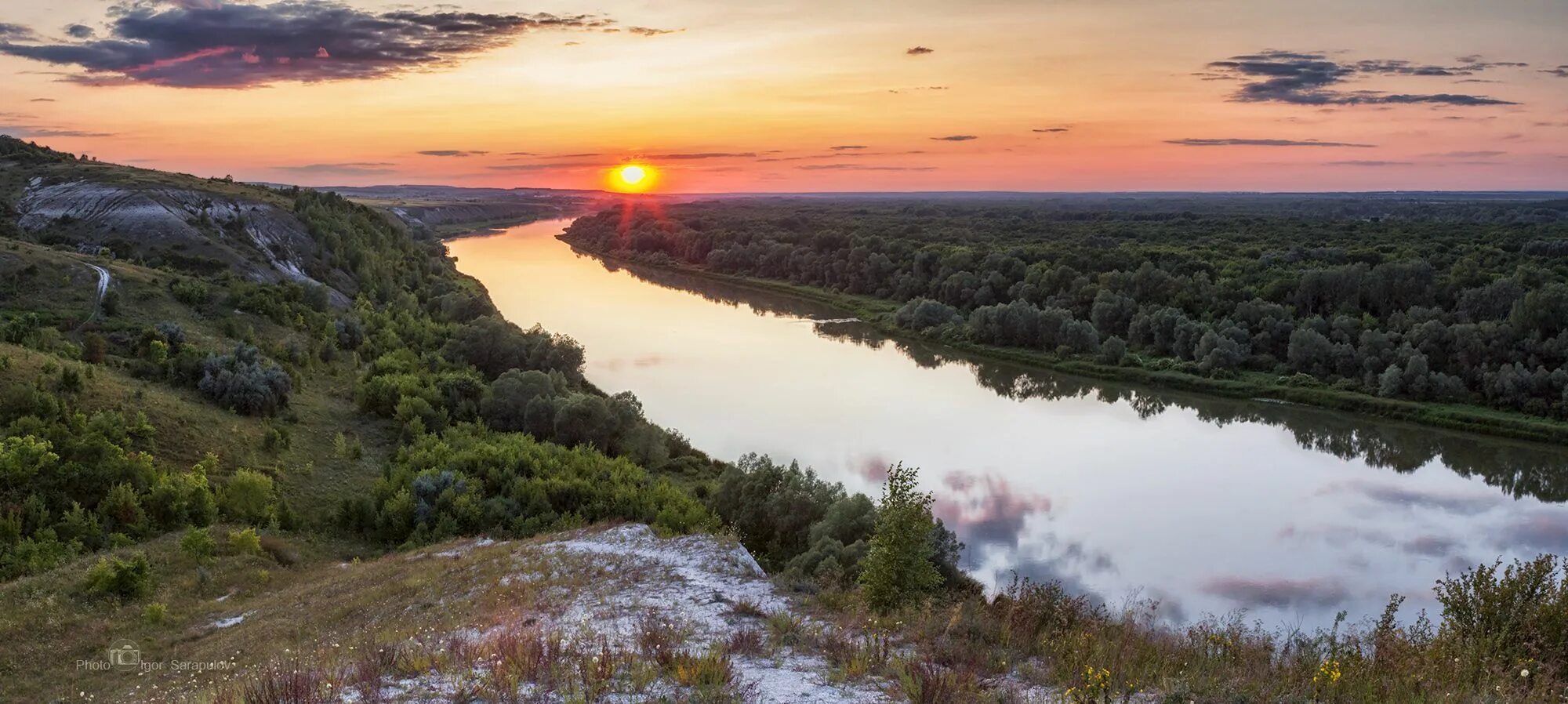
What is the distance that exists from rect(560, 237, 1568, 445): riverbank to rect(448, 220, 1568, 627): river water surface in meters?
0.80

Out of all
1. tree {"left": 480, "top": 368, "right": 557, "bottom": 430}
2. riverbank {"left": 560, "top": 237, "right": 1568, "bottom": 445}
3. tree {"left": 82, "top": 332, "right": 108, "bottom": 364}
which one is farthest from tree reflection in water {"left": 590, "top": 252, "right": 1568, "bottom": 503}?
tree {"left": 82, "top": 332, "right": 108, "bottom": 364}

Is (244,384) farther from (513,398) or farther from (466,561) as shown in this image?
(466,561)

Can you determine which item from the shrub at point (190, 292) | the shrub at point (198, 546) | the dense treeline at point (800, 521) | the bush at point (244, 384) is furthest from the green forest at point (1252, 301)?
the shrub at point (198, 546)

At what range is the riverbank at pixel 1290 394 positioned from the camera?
113 feet

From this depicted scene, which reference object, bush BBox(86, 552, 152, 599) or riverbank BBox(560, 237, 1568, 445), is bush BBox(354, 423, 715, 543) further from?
riverbank BBox(560, 237, 1568, 445)

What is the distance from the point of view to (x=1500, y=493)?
28672 mm

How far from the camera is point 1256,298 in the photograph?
51281mm

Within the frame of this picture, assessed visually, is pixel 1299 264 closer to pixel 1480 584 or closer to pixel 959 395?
pixel 959 395

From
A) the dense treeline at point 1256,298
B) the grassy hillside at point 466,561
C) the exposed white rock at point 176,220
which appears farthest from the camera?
the exposed white rock at point 176,220

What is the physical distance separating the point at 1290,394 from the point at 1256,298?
1292 cm

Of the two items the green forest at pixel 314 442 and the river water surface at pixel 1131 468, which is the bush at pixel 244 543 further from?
the river water surface at pixel 1131 468

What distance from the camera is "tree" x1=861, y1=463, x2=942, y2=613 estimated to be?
11016mm

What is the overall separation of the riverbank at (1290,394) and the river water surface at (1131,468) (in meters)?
0.80

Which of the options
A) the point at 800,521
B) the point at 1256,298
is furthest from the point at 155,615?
the point at 1256,298
